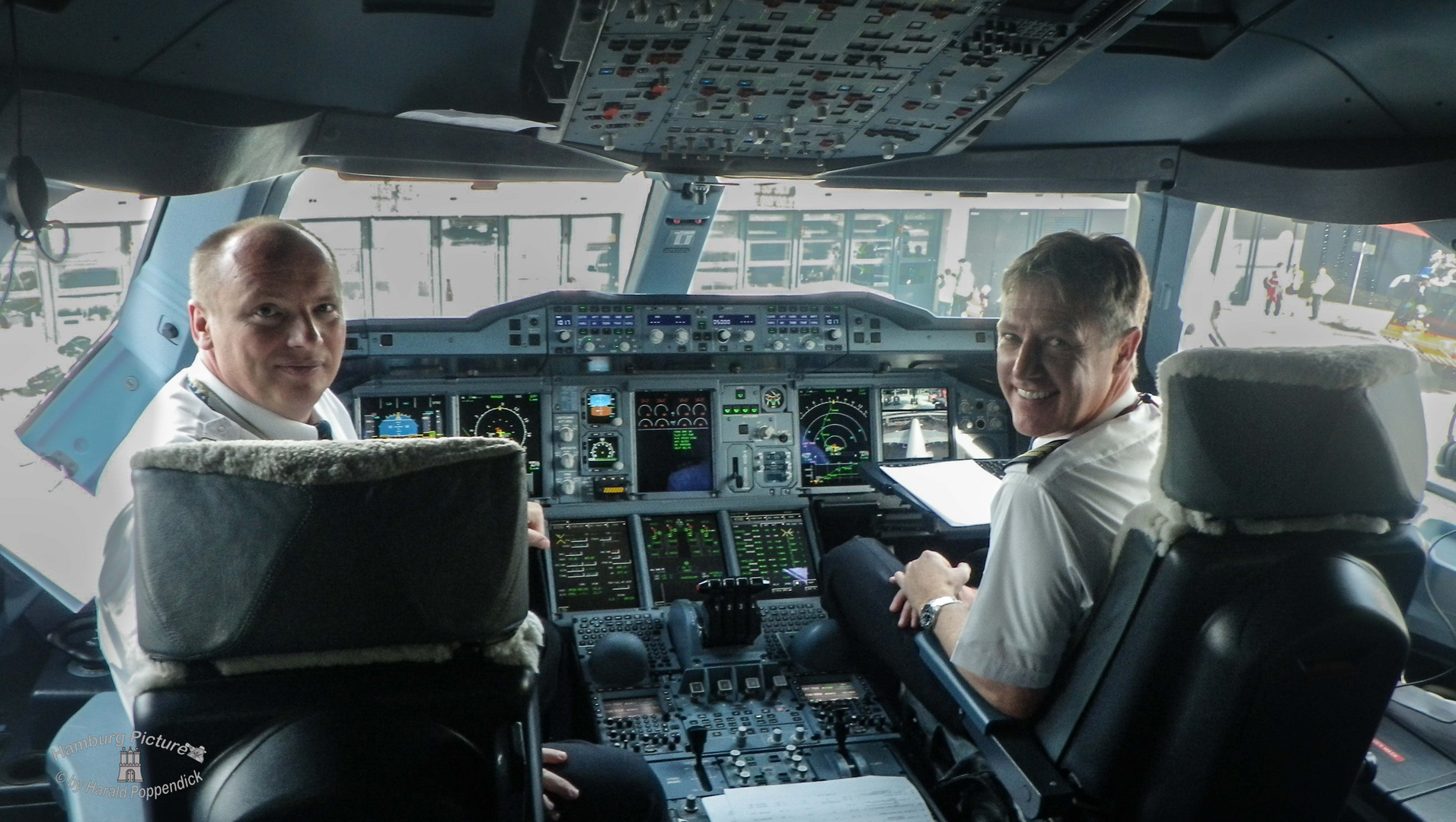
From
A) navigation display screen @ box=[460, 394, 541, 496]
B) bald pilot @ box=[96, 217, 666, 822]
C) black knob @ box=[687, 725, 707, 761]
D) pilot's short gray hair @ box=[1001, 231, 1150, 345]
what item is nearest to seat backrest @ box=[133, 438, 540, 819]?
bald pilot @ box=[96, 217, 666, 822]

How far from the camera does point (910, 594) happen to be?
212 centimetres

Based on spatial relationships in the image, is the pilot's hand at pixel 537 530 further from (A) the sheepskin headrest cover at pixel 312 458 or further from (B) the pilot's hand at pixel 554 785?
(A) the sheepskin headrest cover at pixel 312 458

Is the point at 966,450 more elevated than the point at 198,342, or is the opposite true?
the point at 198,342

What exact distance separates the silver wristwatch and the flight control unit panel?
0.91m

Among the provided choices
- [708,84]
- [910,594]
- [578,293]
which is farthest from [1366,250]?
[578,293]

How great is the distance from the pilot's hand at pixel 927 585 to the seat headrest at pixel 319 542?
119 cm

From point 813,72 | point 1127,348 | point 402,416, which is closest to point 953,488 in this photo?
point 1127,348

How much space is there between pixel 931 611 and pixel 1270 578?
0.69m

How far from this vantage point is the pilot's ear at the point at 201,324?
1.81 metres

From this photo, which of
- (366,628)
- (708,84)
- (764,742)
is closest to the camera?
(366,628)

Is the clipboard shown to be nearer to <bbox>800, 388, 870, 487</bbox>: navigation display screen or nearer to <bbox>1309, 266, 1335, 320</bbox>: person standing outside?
<bbox>800, 388, 870, 487</bbox>: navigation display screen

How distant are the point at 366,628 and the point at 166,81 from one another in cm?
143

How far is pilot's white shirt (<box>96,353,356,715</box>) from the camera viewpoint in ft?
3.99

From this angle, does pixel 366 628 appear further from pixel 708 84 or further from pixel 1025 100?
pixel 1025 100
